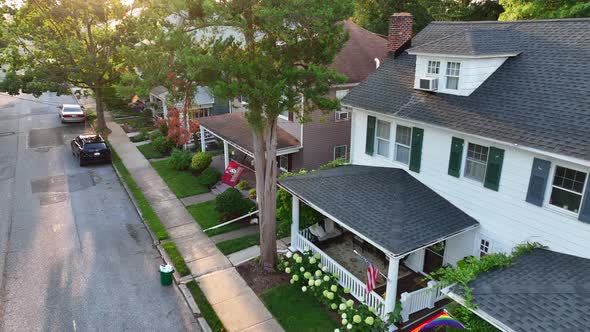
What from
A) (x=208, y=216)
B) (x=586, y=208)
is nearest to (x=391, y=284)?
(x=586, y=208)

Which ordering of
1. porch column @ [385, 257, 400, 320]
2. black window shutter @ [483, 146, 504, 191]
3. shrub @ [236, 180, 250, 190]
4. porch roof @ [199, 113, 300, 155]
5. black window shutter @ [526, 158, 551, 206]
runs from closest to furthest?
1. black window shutter @ [526, 158, 551, 206]
2. porch column @ [385, 257, 400, 320]
3. black window shutter @ [483, 146, 504, 191]
4. porch roof @ [199, 113, 300, 155]
5. shrub @ [236, 180, 250, 190]

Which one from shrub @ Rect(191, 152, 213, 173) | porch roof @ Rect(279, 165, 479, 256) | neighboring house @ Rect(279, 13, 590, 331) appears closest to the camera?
neighboring house @ Rect(279, 13, 590, 331)

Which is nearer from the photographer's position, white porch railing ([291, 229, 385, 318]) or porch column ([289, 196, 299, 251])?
white porch railing ([291, 229, 385, 318])

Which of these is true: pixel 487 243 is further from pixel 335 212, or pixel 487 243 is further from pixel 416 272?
pixel 335 212

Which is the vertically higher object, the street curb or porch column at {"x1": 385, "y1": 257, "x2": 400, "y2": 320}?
porch column at {"x1": 385, "y1": 257, "x2": 400, "y2": 320}

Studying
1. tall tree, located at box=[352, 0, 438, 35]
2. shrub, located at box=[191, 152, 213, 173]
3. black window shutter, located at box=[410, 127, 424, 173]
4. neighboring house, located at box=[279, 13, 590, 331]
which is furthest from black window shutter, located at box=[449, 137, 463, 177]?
tall tree, located at box=[352, 0, 438, 35]

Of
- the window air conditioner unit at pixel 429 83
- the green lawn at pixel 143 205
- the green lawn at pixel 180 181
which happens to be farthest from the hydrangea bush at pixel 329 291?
the green lawn at pixel 180 181

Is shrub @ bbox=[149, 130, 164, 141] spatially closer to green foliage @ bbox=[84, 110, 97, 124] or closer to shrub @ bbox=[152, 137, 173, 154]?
shrub @ bbox=[152, 137, 173, 154]

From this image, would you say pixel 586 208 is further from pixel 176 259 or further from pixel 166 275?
pixel 176 259
